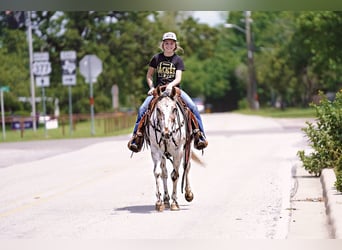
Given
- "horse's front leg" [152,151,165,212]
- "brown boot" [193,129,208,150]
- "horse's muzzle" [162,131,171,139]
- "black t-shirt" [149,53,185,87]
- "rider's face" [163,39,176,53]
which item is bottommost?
"horse's front leg" [152,151,165,212]

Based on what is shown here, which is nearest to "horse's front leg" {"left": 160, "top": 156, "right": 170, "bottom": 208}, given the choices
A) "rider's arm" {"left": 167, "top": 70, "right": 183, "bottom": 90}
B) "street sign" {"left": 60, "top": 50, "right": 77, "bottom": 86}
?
"rider's arm" {"left": 167, "top": 70, "right": 183, "bottom": 90}

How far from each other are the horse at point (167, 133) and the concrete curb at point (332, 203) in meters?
2.09

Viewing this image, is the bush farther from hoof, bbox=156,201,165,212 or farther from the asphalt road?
hoof, bbox=156,201,165,212

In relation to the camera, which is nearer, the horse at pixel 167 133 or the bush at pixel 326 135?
the horse at pixel 167 133

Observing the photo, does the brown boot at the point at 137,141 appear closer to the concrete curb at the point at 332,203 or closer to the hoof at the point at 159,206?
the hoof at the point at 159,206

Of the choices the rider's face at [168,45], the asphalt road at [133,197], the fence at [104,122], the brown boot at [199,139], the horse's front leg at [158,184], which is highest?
the rider's face at [168,45]

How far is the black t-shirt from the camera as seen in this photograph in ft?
44.6

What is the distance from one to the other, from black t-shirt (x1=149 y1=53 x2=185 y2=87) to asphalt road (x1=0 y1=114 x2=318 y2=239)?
6.11 feet

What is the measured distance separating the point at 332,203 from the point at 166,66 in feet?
9.73

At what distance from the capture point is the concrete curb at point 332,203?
10836 millimetres

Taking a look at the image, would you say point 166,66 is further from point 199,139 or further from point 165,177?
point 165,177

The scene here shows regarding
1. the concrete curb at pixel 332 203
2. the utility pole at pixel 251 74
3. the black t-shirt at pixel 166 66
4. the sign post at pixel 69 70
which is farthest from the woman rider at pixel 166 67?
the utility pole at pixel 251 74

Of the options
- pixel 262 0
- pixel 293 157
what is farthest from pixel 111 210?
pixel 262 0

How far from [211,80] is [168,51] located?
87.3 m
